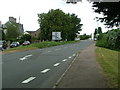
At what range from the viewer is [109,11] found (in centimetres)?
1073

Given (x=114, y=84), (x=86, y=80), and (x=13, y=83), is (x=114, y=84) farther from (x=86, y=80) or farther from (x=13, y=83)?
(x=13, y=83)

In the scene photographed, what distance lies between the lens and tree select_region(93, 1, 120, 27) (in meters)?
10.2

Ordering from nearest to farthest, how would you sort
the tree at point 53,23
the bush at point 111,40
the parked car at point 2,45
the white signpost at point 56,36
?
the bush at point 111,40 → the parked car at point 2,45 → the white signpost at point 56,36 → the tree at point 53,23

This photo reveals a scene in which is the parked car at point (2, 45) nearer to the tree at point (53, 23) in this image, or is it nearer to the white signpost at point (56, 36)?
the white signpost at point (56, 36)

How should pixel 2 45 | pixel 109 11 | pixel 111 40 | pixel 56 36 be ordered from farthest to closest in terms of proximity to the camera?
pixel 56 36 < pixel 2 45 < pixel 111 40 < pixel 109 11

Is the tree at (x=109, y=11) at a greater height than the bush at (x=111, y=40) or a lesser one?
greater

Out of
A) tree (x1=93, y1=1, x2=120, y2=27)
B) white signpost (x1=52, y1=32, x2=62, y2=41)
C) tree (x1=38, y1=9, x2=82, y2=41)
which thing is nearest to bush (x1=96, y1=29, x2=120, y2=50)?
tree (x1=93, y1=1, x2=120, y2=27)

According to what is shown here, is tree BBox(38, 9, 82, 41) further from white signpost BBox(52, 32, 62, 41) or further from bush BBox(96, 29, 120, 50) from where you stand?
bush BBox(96, 29, 120, 50)

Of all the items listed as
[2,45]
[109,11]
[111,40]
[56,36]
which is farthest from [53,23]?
[109,11]

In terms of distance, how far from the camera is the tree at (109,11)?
10.2 m

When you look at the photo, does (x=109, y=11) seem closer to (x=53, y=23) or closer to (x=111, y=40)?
(x=111, y=40)

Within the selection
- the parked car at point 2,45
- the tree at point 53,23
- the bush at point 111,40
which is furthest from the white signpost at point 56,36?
the bush at point 111,40

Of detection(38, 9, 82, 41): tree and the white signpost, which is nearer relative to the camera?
the white signpost

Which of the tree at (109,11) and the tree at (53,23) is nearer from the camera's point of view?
the tree at (109,11)
